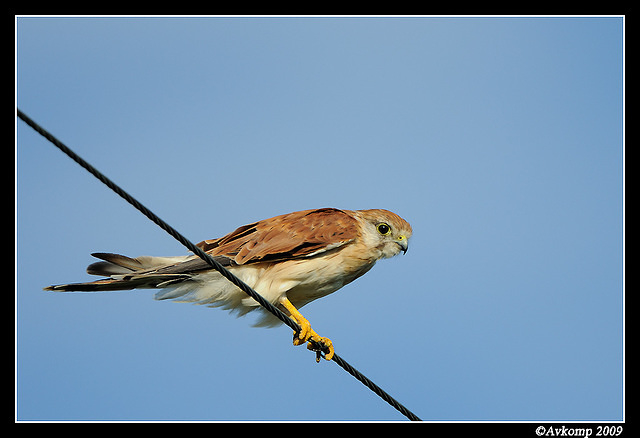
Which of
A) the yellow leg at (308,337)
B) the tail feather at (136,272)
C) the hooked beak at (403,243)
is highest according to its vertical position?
the hooked beak at (403,243)

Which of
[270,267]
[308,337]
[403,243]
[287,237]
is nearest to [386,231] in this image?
[403,243]

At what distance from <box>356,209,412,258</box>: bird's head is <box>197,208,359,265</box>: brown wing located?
13 cm

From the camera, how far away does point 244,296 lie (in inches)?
179

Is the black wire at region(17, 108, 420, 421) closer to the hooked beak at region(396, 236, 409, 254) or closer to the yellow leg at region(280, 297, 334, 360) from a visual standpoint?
the yellow leg at region(280, 297, 334, 360)

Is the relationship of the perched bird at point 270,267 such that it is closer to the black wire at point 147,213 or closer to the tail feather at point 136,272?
the tail feather at point 136,272

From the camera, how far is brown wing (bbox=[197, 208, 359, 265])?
4570 millimetres

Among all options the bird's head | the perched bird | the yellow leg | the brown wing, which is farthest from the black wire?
the bird's head

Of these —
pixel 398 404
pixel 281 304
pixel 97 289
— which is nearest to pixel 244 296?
pixel 281 304

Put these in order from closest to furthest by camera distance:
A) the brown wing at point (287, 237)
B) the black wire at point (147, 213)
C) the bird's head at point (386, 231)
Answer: the black wire at point (147, 213), the brown wing at point (287, 237), the bird's head at point (386, 231)

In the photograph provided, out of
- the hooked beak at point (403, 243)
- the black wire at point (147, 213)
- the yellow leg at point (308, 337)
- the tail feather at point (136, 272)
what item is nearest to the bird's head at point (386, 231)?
the hooked beak at point (403, 243)

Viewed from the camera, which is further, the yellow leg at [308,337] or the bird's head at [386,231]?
the bird's head at [386,231]

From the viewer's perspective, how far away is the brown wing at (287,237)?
4.57 m

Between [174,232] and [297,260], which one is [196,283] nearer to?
[297,260]

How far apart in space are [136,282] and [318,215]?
1.42 metres
